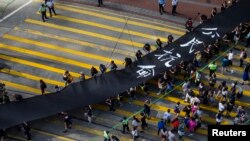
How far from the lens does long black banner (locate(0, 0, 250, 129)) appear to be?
2942cm

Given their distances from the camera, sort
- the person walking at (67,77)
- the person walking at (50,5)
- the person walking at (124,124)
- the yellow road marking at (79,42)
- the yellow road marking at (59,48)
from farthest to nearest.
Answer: the person walking at (50,5)
the yellow road marking at (79,42)
the yellow road marking at (59,48)
the person walking at (67,77)
the person walking at (124,124)

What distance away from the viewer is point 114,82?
1213 inches

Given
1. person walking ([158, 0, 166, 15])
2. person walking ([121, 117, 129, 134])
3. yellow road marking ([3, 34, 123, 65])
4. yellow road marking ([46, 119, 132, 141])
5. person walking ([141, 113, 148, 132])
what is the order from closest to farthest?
person walking ([121, 117, 129, 134]) → person walking ([141, 113, 148, 132]) → yellow road marking ([46, 119, 132, 141]) → yellow road marking ([3, 34, 123, 65]) → person walking ([158, 0, 166, 15])

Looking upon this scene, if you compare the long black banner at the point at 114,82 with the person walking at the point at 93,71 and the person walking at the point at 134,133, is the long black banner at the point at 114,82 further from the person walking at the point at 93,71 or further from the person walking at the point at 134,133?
the person walking at the point at 134,133

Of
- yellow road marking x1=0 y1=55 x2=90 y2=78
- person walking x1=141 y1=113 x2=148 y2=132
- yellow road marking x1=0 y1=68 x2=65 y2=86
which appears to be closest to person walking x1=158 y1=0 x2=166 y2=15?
yellow road marking x1=0 y1=55 x2=90 y2=78

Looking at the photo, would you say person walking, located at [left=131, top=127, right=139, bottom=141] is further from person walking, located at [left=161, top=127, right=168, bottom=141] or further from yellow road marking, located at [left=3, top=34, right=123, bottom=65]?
yellow road marking, located at [left=3, top=34, right=123, bottom=65]

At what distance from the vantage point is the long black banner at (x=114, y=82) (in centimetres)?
2942

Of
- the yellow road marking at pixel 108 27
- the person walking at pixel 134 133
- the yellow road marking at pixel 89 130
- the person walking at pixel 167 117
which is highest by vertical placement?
the yellow road marking at pixel 108 27

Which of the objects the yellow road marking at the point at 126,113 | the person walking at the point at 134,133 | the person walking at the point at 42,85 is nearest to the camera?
the person walking at the point at 134,133

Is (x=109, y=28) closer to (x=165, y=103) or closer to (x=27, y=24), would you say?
(x=27, y=24)

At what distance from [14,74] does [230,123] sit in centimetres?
1377

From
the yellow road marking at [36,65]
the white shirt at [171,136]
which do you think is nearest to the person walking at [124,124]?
the white shirt at [171,136]

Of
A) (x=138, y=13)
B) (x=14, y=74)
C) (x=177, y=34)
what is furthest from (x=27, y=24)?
(x=177, y=34)

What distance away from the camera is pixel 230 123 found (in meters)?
30.1
